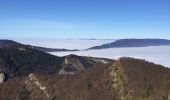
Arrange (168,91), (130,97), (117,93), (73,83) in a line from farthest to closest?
(73,83) → (117,93) → (130,97) → (168,91)

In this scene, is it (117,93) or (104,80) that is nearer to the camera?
(117,93)

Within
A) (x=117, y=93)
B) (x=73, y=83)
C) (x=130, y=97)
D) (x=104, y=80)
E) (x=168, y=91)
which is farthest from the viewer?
(x=73, y=83)

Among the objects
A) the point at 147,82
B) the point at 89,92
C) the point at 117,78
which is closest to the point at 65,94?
the point at 89,92

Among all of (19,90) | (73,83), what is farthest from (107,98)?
(19,90)

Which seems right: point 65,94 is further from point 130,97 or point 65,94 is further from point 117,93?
point 130,97

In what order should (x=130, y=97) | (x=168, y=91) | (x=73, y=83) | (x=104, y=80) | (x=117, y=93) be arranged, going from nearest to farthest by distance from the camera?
(x=168, y=91), (x=130, y=97), (x=117, y=93), (x=104, y=80), (x=73, y=83)

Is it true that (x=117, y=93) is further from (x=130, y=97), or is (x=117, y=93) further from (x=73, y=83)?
(x=73, y=83)
